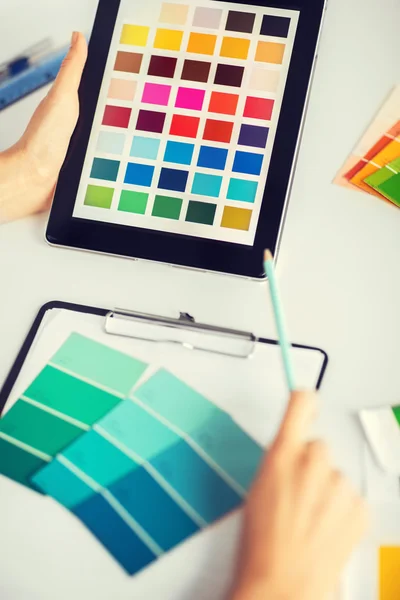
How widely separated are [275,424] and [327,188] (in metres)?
0.28

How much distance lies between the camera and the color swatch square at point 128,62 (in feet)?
2.20

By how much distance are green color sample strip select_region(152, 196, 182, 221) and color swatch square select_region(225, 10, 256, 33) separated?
216 mm

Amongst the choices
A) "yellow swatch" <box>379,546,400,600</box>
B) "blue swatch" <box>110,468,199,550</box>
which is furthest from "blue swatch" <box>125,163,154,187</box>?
"yellow swatch" <box>379,546,400,600</box>

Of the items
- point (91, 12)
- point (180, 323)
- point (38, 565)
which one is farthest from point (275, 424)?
point (91, 12)

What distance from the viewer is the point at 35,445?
0.56 m

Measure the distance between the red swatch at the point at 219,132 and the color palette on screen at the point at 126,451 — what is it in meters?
0.26

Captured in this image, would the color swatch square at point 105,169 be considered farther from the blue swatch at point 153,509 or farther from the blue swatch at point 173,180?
the blue swatch at point 153,509

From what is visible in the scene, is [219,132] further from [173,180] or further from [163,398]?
[163,398]

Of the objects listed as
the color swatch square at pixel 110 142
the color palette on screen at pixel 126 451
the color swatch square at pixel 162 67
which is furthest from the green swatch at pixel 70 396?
the color swatch square at pixel 162 67

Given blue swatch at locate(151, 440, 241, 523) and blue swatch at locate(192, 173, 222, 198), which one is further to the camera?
blue swatch at locate(192, 173, 222, 198)

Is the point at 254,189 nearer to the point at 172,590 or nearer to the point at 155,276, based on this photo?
the point at 155,276

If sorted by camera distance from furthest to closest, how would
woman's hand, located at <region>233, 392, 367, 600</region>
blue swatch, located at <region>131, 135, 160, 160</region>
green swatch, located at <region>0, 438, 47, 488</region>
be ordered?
blue swatch, located at <region>131, 135, 160, 160</region> → green swatch, located at <region>0, 438, 47, 488</region> → woman's hand, located at <region>233, 392, 367, 600</region>

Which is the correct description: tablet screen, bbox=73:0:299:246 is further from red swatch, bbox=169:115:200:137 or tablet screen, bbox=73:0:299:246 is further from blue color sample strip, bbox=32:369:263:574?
blue color sample strip, bbox=32:369:263:574

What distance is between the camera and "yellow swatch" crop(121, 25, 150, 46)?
679 mm
